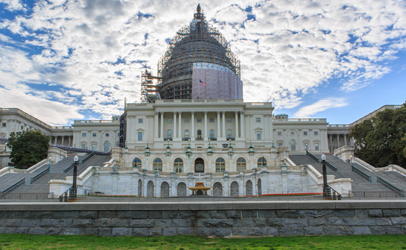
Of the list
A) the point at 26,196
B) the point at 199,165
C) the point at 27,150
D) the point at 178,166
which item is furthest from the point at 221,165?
the point at 27,150

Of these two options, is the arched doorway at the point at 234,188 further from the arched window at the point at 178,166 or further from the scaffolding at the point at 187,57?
the scaffolding at the point at 187,57

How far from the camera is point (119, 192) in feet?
145

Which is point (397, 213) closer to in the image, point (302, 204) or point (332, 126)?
point (302, 204)

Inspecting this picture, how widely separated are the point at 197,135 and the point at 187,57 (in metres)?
28.7

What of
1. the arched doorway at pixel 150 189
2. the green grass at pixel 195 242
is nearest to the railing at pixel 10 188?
the arched doorway at pixel 150 189

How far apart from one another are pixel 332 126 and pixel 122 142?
6578 cm

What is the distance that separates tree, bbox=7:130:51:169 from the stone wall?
46.0 meters

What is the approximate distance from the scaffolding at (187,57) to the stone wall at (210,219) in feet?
276

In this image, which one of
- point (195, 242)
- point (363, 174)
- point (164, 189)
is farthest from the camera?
point (164, 189)

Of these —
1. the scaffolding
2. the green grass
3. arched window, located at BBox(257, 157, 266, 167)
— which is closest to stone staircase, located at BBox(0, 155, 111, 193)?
arched window, located at BBox(257, 157, 266, 167)

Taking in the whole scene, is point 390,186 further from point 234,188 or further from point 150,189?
point 150,189

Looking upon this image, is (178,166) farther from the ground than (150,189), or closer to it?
farther from the ground

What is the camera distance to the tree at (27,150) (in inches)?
2238

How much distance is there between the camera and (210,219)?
14992 millimetres
